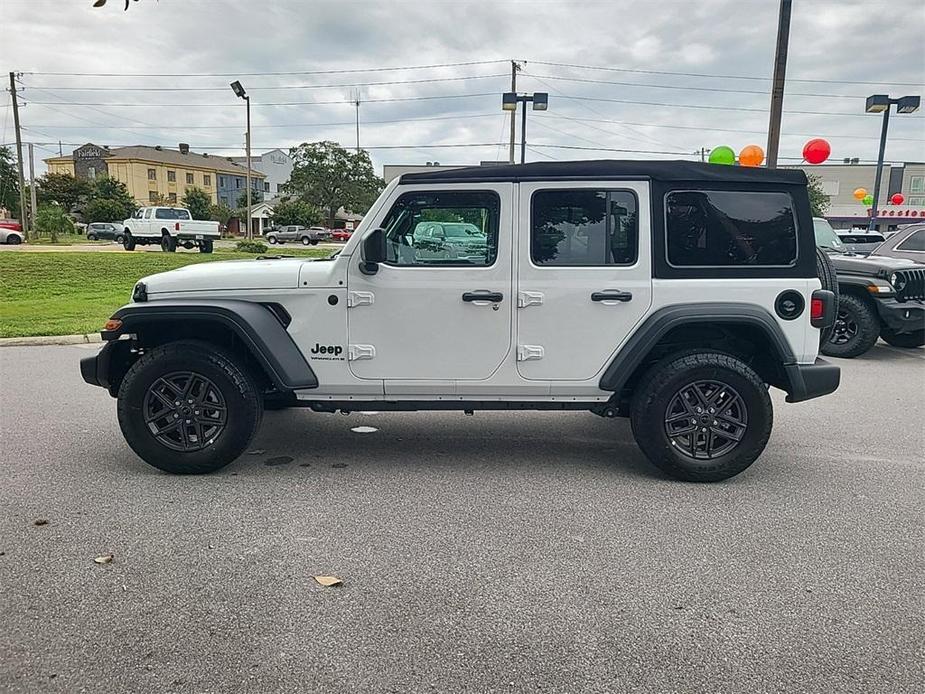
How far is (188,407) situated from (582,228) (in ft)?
8.76

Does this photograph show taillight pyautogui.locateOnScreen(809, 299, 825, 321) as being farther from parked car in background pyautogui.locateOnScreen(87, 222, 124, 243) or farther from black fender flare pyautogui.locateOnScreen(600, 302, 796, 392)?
parked car in background pyautogui.locateOnScreen(87, 222, 124, 243)

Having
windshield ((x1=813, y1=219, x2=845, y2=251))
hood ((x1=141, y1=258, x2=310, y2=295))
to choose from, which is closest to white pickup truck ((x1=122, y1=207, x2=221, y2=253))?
windshield ((x1=813, y1=219, x2=845, y2=251))

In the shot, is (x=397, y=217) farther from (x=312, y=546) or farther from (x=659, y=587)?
(x=659, y=587)

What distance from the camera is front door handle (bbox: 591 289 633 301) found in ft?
13.7

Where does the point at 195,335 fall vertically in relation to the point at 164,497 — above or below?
above

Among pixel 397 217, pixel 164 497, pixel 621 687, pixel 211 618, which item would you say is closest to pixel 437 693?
pixel 621 687

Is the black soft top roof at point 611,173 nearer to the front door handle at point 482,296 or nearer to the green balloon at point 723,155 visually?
the front door handle at point 482,296

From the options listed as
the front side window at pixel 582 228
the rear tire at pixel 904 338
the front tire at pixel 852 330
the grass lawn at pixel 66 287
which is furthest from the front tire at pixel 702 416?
the grass lawn at pixel 66 287

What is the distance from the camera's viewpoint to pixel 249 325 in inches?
163

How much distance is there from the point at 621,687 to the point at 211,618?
1.61 meters

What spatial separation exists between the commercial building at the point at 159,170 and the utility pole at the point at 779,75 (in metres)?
73.9

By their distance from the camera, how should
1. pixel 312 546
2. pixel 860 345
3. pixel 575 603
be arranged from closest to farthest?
pixel 575 603 → pixel 312 546 → pixel 860 345

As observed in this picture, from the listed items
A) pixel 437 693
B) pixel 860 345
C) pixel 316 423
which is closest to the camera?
pixel 437 693

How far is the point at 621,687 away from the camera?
2389 millimetres
